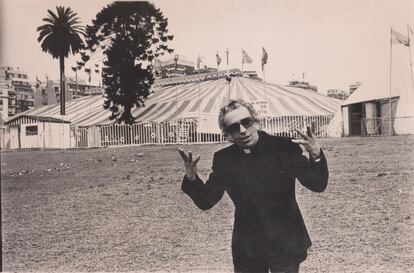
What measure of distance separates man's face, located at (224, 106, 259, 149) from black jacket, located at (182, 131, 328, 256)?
0.04 metres

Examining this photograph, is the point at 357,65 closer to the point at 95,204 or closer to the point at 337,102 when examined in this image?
the point at 337,102

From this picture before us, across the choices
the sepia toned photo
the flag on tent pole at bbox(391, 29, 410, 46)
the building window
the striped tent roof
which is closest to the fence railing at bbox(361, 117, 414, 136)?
the sepia toned photo

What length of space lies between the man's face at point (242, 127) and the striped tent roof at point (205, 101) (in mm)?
622

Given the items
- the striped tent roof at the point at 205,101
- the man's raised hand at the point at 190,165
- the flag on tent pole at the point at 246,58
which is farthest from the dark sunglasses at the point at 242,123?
the flag on tent pole at the point at 246,58

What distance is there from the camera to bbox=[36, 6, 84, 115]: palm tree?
12.5 feet

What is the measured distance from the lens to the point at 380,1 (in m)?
3.30

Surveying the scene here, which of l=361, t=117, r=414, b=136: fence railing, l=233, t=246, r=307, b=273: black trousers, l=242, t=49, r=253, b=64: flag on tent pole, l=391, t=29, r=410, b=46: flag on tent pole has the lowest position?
l=233, t=246, r=307, b=273: black trousers

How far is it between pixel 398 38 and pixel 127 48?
6.36 ft

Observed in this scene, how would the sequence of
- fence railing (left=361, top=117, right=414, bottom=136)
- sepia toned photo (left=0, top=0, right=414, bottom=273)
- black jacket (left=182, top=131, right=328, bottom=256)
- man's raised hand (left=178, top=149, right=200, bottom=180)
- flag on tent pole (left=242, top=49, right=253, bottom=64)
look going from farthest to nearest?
flag on tent pole (left=242, top=49, right=253, bottom=64)
fence railing (left=361, top=117, right=414, bottom=136)
sepia toned photo (left=0, top=0, right=414, bottom=273)
black jacket (left=182, top=131, right=328, bottom=256)
man's raised hand (left=178, top=149, right=200, bottom=180)

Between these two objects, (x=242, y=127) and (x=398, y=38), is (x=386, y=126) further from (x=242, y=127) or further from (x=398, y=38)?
(x=242, y=127)

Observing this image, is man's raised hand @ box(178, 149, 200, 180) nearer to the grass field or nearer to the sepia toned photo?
→ the sepia toned photo

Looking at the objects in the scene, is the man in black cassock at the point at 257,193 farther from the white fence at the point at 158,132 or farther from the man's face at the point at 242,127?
the white fence at the point at 158,132

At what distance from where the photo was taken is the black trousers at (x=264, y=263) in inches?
105

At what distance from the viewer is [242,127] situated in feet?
8.82
